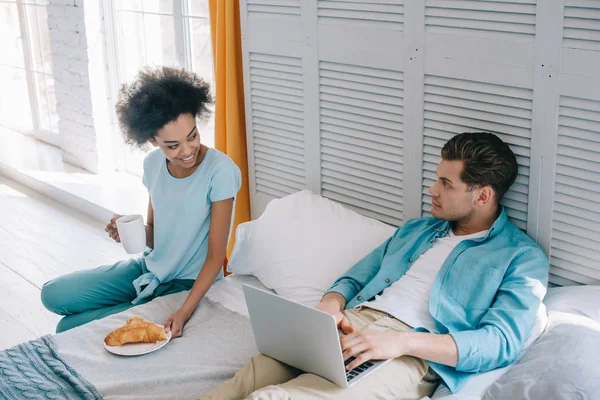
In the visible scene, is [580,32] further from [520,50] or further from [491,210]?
[491,210]

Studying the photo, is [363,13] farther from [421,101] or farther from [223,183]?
[223,183]

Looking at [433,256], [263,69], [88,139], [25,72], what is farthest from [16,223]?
[433,256]

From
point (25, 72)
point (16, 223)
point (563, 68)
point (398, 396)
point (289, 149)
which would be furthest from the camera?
point (25, 72)

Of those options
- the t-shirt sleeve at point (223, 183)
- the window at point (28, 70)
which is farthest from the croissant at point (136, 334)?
the window at point (28, 70)

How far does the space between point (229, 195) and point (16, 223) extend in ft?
6.80

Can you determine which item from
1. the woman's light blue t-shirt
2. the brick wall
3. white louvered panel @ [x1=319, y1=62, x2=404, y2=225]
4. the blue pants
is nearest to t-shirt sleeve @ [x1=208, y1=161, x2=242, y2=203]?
the woman's light blue t-shirt

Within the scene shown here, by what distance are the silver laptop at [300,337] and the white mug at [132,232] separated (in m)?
0.53

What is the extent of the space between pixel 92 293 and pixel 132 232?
1.29 feet

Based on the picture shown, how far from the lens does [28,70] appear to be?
16.4 feet

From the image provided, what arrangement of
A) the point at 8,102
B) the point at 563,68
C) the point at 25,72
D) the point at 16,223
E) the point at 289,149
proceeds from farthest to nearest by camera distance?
the point at 8,102 < the point at 25,72 < the point at 16,223 < the point at 289,149 < the point at 563,68

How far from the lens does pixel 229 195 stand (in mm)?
2328

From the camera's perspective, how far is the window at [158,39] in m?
3.67

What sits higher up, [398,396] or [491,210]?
[491,210]

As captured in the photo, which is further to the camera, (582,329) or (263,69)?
(263,69)
